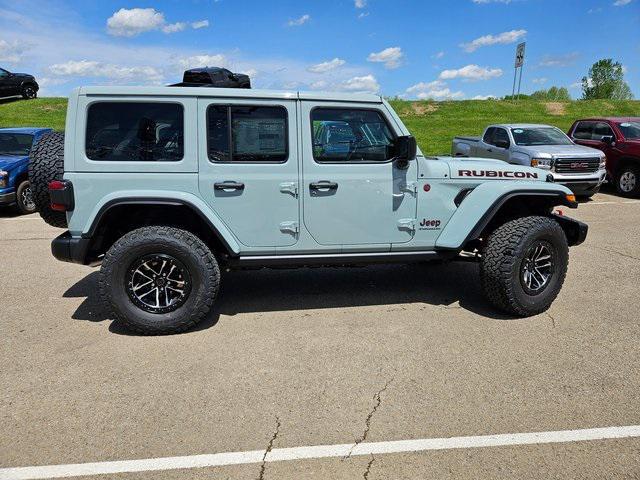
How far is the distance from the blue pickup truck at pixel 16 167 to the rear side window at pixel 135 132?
18.6 feet

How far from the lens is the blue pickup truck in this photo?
905 centimetres

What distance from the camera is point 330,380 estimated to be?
11.1 feet

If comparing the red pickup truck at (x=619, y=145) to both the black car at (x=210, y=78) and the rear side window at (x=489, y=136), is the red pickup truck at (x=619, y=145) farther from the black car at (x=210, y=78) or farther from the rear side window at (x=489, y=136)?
the black car at (x=210, y=78)

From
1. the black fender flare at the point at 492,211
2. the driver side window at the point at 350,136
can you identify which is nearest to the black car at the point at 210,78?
the driver side window at the point at 350,136

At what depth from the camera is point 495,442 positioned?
8.85 feet

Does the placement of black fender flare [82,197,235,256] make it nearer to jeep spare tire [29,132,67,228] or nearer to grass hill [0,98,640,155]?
jeep spare tire [29,132,67,228]

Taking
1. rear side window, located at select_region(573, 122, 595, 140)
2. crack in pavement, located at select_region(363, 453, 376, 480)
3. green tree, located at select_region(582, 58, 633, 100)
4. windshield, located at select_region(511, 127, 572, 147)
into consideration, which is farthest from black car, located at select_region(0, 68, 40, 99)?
green tree, located at select_region(582, 58, 633, 100)

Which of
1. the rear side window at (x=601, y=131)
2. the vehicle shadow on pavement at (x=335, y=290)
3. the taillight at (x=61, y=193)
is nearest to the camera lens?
the taillight at (x=61, y=193)

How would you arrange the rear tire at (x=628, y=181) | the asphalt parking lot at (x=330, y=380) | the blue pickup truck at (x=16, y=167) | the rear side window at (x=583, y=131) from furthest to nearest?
the rear side window at (x=583, y=131) < the rear tire at (x=628, y=181) < the blue pickup truck at (x=16, y=167) < the asphalt parking lot at (x=330, y=380)

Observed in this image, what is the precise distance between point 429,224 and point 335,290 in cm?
134

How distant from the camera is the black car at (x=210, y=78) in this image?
4168 millimetres

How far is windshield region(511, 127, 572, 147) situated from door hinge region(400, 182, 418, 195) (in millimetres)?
7591

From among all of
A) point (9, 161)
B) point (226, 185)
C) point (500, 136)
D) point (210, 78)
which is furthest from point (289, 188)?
point (500, 136)

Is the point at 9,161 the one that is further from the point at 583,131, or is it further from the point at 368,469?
the point at 583,131
